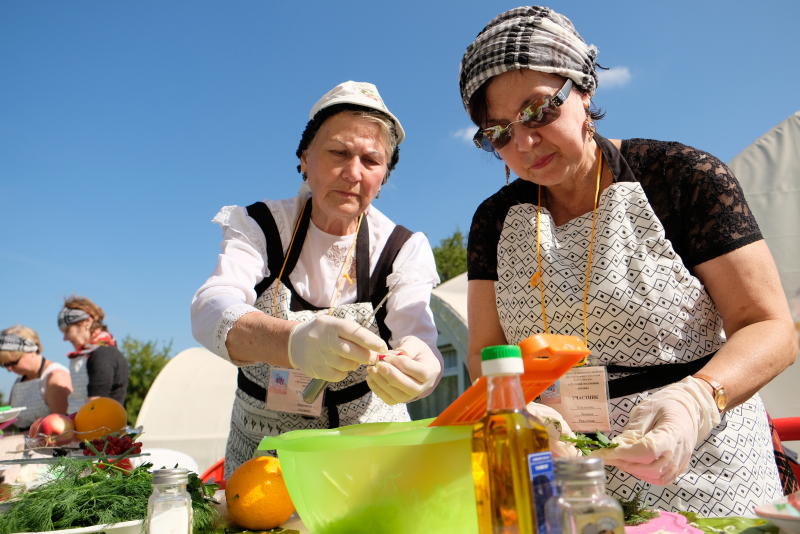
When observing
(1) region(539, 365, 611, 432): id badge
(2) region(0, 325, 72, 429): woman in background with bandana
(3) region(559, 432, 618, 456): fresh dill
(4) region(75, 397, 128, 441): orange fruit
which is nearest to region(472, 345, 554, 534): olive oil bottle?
(3) region(559, 432, 618, 456): fresh dill

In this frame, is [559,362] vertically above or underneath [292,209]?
underneath

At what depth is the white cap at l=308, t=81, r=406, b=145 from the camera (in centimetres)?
239

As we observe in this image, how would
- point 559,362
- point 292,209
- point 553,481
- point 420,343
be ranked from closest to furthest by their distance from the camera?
point 553,481 → point 559,362 → point 420,343 → point 292,209

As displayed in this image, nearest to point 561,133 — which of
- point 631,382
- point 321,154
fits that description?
point 631,382

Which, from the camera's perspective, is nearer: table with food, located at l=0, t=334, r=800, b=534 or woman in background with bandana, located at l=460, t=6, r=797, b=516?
table with food, located at l=0, t=334, r=800, b=534

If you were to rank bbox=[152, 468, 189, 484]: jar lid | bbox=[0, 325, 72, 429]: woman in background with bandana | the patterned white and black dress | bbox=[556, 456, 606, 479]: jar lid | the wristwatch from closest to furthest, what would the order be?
bbox=[556, 456, 606, 479]: jar lid
bbox=[152, 468, 189, 484]: jar lid
the wristwatch
the patterned white and black dress
bbox=[0, 325, 72, 429]: woman in background with bandana

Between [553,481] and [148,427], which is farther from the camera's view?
[148,427]

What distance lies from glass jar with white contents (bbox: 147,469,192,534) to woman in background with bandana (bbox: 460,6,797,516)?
3.07 feet

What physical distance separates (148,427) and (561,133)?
1109cm

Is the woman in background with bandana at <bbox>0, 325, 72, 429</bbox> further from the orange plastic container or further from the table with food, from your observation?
the orange plastic container

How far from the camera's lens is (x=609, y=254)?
1.92 metres

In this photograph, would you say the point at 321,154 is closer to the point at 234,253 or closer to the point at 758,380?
the point at 234,253

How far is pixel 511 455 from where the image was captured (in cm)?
80

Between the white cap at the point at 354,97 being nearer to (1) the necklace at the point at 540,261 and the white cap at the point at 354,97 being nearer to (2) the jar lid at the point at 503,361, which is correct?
(1) the necklace at the point at 540,261
